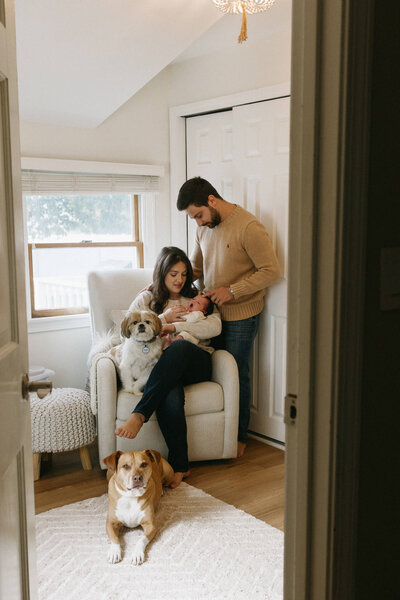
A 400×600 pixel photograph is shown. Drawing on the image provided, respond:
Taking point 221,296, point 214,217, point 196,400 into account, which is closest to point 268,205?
point 214,217

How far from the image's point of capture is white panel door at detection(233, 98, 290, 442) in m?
3.44

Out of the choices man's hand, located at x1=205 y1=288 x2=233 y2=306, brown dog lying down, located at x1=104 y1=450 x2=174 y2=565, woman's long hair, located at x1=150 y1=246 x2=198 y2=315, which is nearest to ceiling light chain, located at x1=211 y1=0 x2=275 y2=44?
woman's long hair, located at x1=150 y1=246 x2=198 y2=315

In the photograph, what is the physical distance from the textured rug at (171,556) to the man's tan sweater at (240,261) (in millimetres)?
1121

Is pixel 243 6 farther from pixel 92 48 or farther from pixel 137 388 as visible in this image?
pixel 137 388

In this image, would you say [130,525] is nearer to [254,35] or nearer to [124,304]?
[124,304]

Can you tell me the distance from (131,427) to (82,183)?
1.71 m

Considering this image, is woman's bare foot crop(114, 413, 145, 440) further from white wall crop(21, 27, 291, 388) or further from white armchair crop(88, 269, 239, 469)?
white wall crop(21, 27, 291, 388)

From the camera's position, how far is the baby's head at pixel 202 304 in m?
3.32

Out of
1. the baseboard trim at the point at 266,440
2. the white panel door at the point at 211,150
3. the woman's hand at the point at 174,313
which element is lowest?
the baseboard trim at the point at 266,440

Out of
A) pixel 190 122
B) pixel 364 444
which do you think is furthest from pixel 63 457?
pixel 364 444

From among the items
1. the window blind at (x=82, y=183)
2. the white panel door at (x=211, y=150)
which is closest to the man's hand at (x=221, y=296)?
the white panel door at (x=211, y=150)

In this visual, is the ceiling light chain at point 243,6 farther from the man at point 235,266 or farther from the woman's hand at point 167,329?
the woman's hand at point 167,329

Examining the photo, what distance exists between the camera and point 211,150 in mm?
3947

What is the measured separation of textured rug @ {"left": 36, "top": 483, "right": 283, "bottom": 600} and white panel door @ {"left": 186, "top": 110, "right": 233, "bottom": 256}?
2.00 meters
